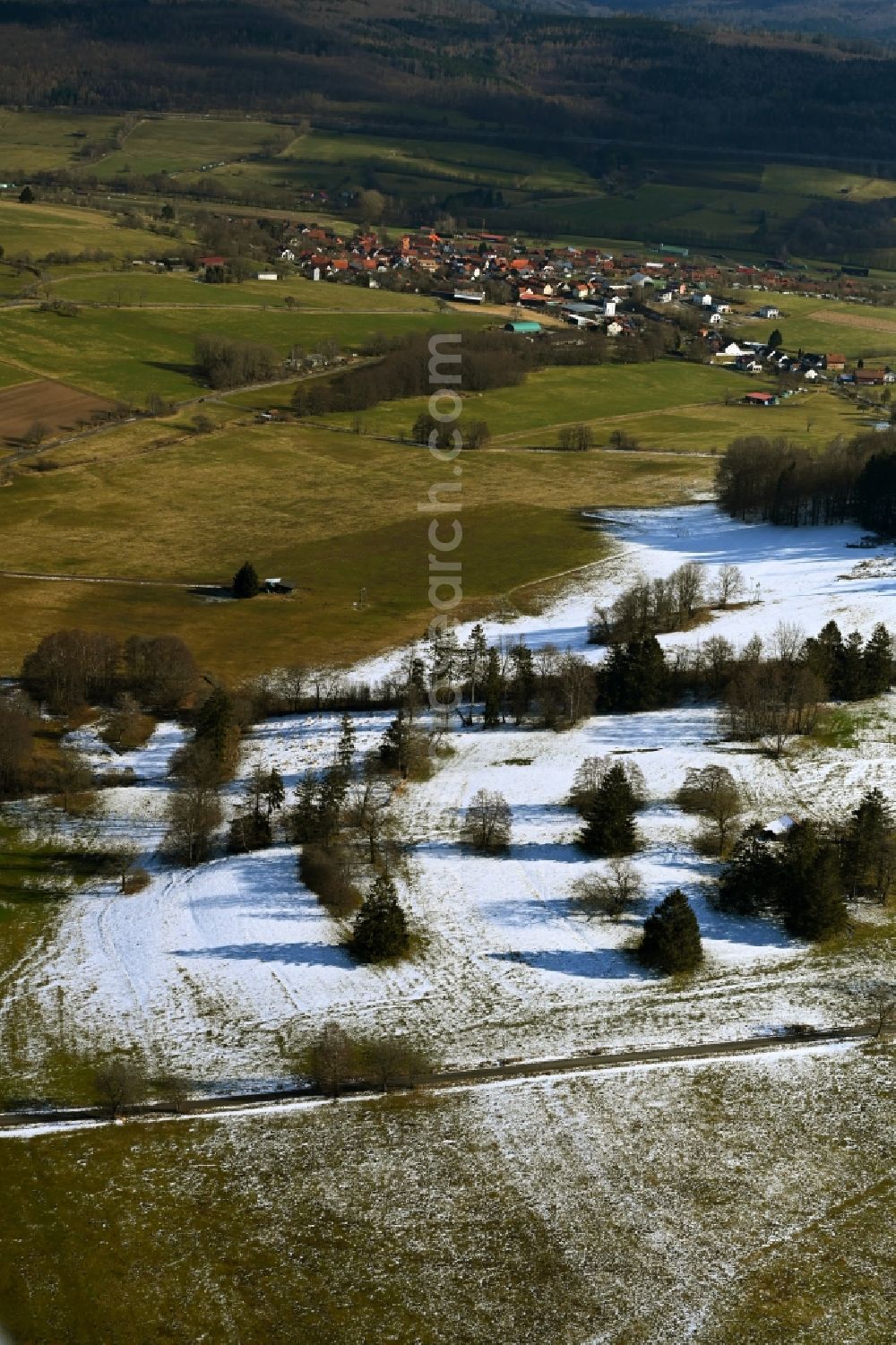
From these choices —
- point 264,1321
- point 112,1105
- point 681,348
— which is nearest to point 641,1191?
point 264,1321

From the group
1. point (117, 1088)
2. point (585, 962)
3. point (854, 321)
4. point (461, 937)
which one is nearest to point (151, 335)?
point (854, 321)

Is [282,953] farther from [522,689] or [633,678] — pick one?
[633,678]

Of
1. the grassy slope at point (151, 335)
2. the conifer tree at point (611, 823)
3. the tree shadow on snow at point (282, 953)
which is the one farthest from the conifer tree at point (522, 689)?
the grassy slope at point (151, 335)

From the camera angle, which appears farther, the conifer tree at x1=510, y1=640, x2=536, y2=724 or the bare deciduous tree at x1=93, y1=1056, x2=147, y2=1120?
the conifer tree at x1=510, y1=640, x2=536, y2=724

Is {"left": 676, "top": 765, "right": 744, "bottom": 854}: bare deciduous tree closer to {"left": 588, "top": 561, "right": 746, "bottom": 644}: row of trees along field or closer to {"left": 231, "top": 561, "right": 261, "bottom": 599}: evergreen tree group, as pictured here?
{"left": 588, "top": 561, "right": 746, "bottom": 644}: row of trees along field

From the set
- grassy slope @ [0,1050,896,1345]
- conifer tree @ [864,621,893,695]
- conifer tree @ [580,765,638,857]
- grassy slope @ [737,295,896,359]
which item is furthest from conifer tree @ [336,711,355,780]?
grassy slope @ [737,295,896,359]

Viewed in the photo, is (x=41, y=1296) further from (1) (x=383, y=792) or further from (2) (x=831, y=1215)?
(1) (x=383, y=792)

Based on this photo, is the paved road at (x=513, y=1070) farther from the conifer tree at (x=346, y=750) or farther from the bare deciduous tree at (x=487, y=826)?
the conifer tree at (x=346, y=750)
